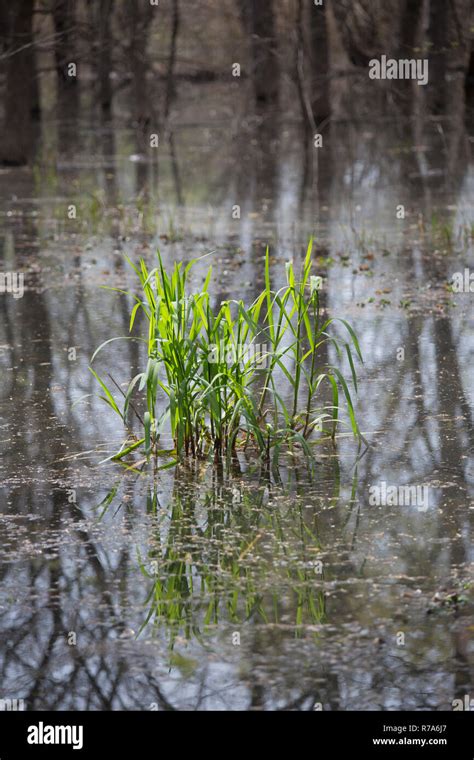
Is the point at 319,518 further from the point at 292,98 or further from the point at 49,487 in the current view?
the point at 292,98

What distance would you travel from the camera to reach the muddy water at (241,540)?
3.70 metres

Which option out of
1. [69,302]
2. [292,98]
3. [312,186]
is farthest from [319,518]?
[292,98]

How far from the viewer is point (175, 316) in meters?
5.38

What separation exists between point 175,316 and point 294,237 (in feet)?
21.3

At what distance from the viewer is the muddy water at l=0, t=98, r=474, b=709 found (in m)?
3.70

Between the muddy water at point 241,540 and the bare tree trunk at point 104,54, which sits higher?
the bare tree trunk at point 104,54

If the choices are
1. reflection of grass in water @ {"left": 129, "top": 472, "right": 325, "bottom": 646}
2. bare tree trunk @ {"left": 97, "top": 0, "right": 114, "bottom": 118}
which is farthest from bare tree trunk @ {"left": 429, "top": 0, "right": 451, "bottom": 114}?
reflection of grass in water @ {"left": 129, "top": 472, "right": 325, "bottom": 646}

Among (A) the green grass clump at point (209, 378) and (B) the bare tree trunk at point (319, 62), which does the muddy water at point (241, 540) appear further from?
(B) the bare tree trunk at point (319, 62)

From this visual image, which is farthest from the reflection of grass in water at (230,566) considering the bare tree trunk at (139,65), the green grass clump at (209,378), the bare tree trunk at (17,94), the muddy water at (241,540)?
the bare tree trunk at (139,65)

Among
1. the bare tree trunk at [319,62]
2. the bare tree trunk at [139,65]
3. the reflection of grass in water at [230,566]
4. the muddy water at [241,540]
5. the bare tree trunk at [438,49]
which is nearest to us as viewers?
the muddy water at [241,540]

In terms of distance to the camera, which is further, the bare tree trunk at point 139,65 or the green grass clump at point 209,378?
the bare tree trunk at point 139,65

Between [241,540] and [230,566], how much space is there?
242 millimetres

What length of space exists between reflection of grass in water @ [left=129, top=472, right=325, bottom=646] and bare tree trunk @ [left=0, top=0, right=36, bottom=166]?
43.9 feet

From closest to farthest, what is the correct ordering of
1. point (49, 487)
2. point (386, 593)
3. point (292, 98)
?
point (386, 593) < point (49, 487) < point (292, 98)
